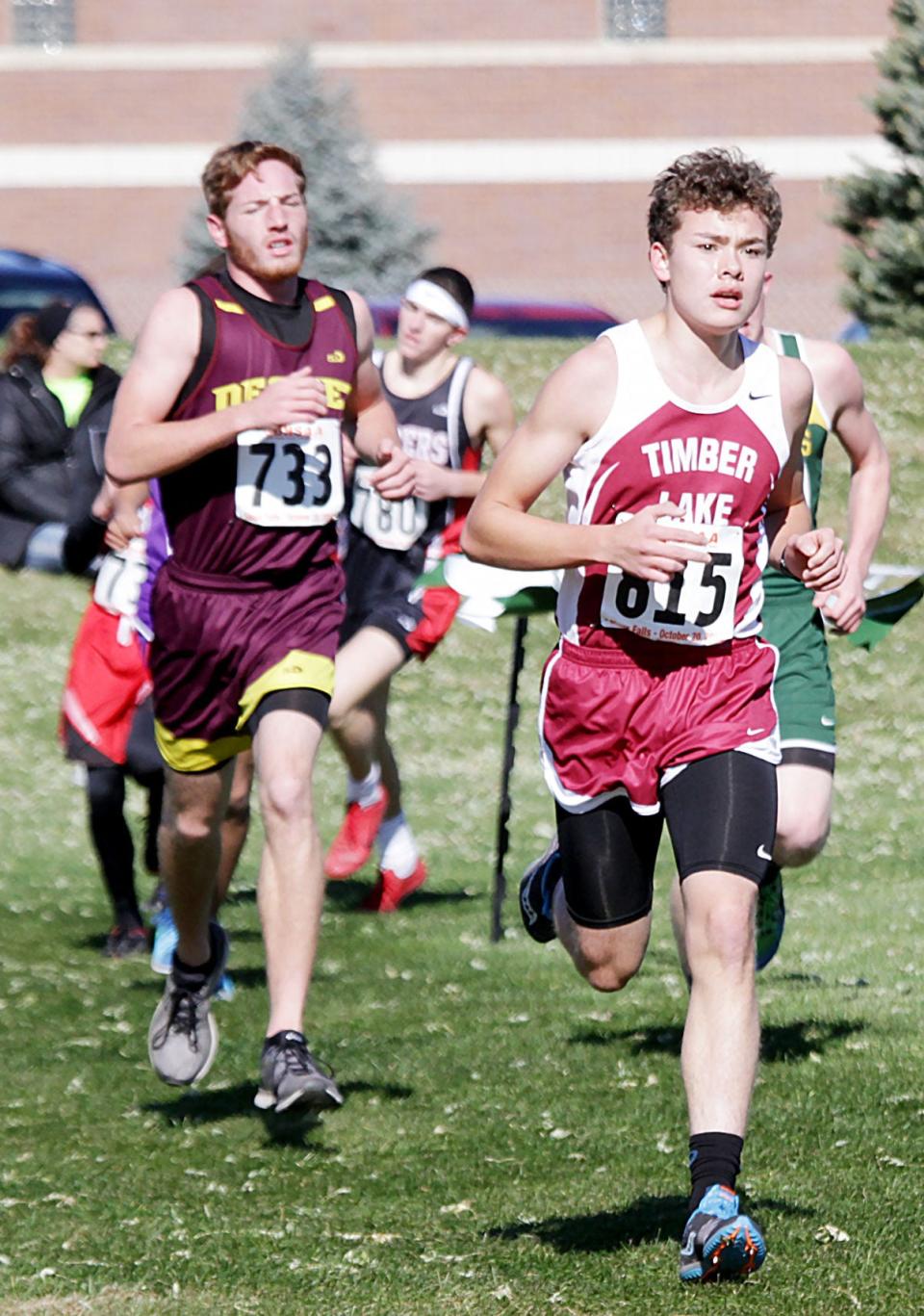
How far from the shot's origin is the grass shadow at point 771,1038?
6629 mm

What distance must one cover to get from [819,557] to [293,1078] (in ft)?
5.96

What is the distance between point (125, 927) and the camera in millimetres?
8922

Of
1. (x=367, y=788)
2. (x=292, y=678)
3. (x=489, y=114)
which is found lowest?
(x=367, y=788)

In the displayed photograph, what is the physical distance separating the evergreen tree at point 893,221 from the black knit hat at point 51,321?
12201mm

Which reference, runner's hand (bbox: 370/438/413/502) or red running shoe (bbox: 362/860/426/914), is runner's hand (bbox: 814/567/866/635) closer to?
runner's hand (bbox: 370/438/413/502)

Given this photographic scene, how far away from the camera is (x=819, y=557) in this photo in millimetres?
4875

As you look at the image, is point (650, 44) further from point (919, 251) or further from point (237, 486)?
point (237, 486)

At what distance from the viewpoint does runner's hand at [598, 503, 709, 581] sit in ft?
14.7

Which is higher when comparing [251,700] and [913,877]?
[251,700]

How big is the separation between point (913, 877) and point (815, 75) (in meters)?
28.5

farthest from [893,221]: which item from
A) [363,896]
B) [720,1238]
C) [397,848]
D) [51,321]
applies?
[720,1238]

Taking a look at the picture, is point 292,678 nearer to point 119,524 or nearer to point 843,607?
point 119,524

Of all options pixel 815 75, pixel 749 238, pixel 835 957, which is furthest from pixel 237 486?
pixel 815 75

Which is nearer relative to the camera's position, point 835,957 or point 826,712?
point 826,712
